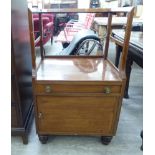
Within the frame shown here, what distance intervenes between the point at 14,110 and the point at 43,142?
34cm

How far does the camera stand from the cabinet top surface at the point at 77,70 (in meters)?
1.15

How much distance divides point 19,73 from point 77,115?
0.48 meters

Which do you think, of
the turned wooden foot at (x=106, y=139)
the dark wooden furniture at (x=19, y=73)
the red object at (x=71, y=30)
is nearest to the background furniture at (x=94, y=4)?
the red object at (x=71, y=30)

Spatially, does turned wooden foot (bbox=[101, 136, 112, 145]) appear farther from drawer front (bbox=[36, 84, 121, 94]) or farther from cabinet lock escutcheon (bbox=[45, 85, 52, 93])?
cabinet lock escutcheon (bbox=[45, 85, 52, 93])

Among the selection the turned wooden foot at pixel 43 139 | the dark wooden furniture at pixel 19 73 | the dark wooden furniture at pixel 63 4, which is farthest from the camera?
the dark wooden furniture at pixel 63 4

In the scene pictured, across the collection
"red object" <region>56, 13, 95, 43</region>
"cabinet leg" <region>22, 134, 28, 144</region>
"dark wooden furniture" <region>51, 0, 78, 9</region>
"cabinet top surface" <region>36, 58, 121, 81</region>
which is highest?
"dark wooden furniture" <region>51, 0, 78, 9</region>

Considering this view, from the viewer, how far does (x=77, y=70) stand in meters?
1.28

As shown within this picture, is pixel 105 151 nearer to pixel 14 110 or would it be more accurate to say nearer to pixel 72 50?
pixel 14 110

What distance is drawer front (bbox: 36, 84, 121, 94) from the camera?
3.65 feet

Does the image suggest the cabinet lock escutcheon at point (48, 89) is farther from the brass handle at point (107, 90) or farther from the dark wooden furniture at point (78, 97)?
the brass handle at point (107, 90)

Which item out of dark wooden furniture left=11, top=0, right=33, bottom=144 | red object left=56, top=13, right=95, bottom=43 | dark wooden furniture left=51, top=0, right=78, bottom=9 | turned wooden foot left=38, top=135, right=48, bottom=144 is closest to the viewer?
dark wooden furniture left=11, top=0, right=33, bottom=144

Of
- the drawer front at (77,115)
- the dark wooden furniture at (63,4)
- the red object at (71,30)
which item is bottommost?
the drawer front at (77,115)

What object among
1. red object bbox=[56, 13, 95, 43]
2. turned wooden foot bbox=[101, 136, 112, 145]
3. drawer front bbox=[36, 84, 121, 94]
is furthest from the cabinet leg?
red object bbox=[56, 13, 95, 43]
